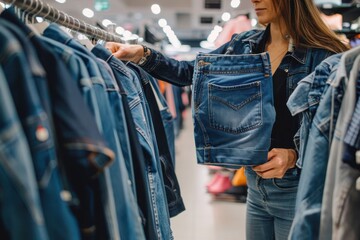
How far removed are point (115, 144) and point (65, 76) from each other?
22cm

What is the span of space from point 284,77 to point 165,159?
0.57m

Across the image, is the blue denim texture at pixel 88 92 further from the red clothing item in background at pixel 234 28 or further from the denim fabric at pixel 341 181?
the red clothing item in background at pixel 234 28

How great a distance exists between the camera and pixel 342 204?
2.46 feet

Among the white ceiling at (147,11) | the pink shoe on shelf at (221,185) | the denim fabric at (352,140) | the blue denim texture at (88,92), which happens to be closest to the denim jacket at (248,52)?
the denim fabric at (352,140)

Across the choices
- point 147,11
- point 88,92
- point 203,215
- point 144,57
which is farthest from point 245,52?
point 147,11

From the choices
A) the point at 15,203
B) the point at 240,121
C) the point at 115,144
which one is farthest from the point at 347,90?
the point at 15,203

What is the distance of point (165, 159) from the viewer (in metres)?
1.42

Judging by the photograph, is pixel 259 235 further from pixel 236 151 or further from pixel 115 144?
pixel 115 144

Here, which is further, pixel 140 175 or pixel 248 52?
pixel 248 52

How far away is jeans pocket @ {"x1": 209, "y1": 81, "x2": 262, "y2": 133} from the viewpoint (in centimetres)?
112

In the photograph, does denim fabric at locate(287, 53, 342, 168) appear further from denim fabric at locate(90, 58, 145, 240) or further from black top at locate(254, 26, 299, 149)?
denim fabric at locate(90, 58, 145, 240)

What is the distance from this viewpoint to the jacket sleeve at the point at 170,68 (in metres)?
1.43

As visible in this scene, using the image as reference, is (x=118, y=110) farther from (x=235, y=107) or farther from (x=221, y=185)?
(x=221, y=185)

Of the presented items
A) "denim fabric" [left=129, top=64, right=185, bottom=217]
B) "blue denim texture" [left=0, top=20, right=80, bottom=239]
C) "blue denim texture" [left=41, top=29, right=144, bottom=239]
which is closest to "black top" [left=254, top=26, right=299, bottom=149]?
"denim fabric" [left=129, top=64, right=185, bottom=217]
